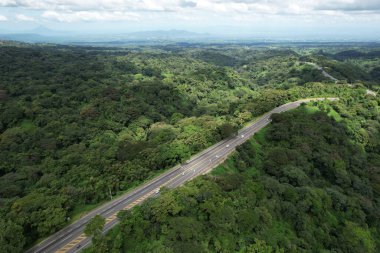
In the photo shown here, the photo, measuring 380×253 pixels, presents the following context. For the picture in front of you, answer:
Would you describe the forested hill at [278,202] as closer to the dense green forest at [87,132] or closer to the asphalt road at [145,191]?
the asphalt road at [145,191]

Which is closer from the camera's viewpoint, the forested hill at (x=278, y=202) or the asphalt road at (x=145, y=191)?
the forested hill at (x=278, y=202)

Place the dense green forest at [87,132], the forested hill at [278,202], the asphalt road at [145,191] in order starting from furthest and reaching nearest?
the dense green forest at [87,132] < the asphalt road at [145,191] < the forested hill at [278,202]

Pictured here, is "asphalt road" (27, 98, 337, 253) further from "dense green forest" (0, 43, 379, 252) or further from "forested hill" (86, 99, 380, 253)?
"forested hill" (86, 99, 380, 253)

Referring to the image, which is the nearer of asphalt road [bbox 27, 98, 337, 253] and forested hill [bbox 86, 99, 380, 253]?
forested hill [bbox 86, 99, 380, 253]

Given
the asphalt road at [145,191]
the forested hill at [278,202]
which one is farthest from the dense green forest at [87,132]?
the forested hill at [278,202]

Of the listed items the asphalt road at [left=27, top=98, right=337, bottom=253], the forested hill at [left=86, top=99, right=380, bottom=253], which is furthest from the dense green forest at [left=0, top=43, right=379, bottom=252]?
the forested hill at [left=86, top=99, right=380, bottom=253]

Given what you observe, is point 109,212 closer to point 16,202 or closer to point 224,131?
point 16,202

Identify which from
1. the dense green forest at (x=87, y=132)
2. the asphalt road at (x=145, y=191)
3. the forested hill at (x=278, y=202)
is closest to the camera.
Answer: the forested hill at (x=278, y=202)
